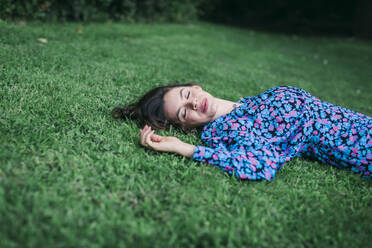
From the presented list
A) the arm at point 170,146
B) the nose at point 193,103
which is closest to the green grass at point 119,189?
the arm at point 170,146

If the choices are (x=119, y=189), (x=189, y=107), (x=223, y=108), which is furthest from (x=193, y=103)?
(x=119, y=189)

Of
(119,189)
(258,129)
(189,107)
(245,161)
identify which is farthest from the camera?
(189,107)

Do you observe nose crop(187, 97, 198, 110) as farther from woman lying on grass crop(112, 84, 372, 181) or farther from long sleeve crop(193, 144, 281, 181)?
long sleeve crop(193, 144, 281, 181)

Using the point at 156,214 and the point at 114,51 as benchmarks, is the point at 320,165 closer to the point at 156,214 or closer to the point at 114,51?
the point at 156,214

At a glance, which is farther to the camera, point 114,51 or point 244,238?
point 114,51

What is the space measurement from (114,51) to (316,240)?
4.44 m

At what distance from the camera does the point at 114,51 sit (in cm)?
477

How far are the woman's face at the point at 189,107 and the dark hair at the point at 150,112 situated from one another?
6 cm

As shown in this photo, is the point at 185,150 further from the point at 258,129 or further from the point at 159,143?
the point at 258,129

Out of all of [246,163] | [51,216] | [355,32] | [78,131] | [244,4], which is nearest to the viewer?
[51,216]

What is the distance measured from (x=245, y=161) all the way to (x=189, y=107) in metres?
0.77

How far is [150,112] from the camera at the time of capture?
2.39 metres

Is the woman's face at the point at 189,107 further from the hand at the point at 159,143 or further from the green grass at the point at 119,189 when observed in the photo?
the hand at the point at 159,143

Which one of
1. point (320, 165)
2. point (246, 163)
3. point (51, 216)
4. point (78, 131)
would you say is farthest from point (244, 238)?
point (78, 131)
